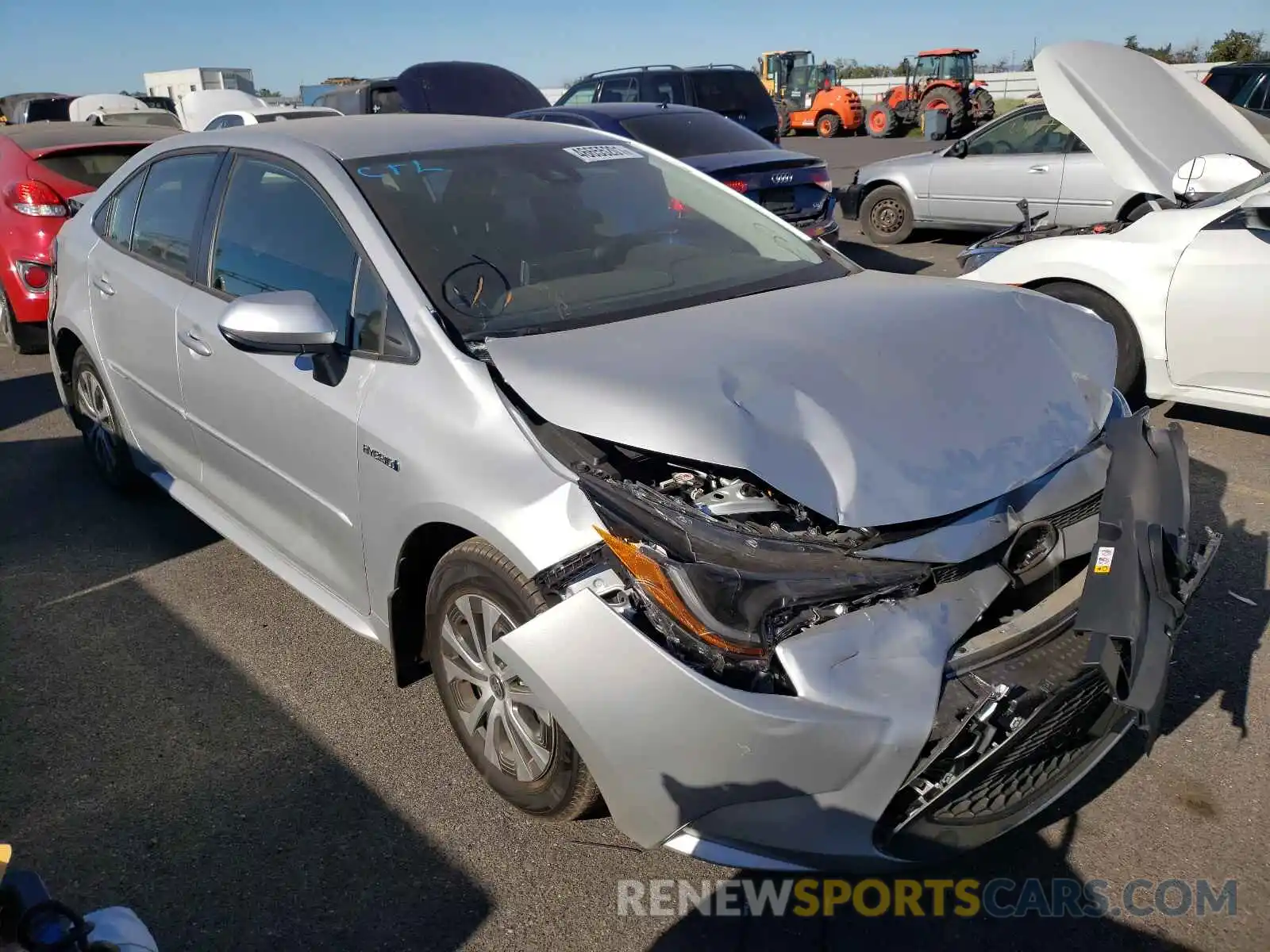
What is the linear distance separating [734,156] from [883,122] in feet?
68.1

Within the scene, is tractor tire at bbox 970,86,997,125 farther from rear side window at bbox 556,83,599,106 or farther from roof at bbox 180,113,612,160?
roof at bbox 180,113,612,160

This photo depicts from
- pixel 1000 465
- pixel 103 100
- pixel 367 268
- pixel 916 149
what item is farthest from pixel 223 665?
pixel 916 149

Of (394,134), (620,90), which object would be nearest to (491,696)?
(394,134)

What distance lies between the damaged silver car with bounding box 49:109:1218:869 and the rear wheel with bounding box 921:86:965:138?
23.7m

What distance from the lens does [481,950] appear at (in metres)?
2.30

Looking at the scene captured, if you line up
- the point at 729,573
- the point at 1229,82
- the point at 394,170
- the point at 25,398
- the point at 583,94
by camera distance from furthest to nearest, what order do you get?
1. the point at 583,94
2. the point at 1229,82
3. the point at 25,398
4. the point at 394,170
5. the point at 729,573

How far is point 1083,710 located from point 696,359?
124cm

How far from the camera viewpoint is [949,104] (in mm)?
25453

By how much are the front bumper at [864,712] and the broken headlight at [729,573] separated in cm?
6

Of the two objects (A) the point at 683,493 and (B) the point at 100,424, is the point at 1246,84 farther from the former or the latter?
(B) the point at 100,424

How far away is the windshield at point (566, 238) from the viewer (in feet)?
9.78

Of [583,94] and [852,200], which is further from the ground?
[583,94]

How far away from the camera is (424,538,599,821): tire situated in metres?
2.42

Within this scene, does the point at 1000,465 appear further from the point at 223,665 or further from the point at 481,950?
the point at 223,665
